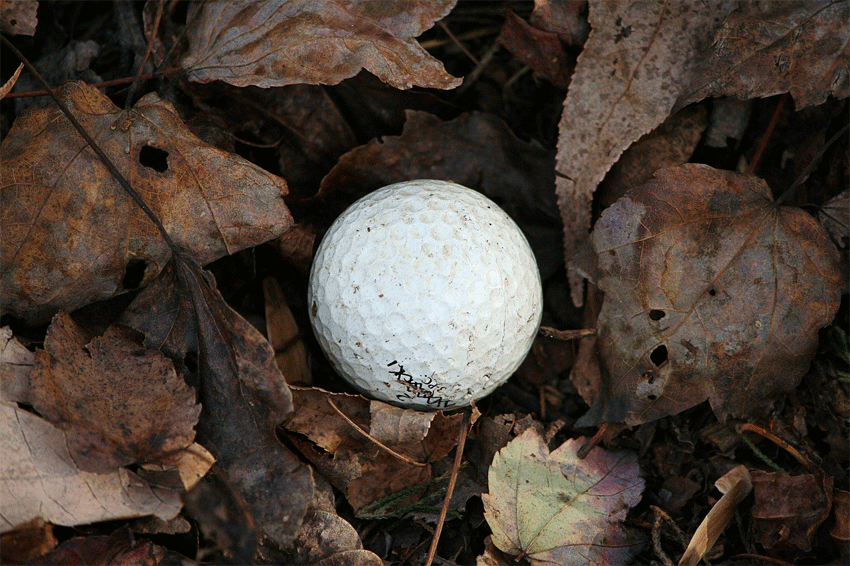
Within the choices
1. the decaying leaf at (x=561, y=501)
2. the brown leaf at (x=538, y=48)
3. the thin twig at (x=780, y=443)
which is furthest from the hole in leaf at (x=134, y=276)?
the thin twig at (x=780, y=443)

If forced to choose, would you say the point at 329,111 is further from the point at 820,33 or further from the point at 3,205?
the point at 820,33

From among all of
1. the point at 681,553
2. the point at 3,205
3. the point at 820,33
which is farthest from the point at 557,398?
the point at 3,205

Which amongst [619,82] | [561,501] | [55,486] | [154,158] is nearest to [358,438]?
[561,501]

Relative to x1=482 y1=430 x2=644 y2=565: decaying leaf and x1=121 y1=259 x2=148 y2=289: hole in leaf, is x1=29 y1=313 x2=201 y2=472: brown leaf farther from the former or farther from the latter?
x1=482 y1=430 x2=644 y2=565: decaying leaf

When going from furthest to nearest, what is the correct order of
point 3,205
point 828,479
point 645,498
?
1. point 645,498
2. point 828,479
3. point 3,205

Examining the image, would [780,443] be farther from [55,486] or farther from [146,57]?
[146,57]

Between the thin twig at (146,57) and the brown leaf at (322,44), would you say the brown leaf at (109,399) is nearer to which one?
the thin twig at (146,57)

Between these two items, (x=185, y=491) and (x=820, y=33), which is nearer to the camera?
(x=185, y=491)
